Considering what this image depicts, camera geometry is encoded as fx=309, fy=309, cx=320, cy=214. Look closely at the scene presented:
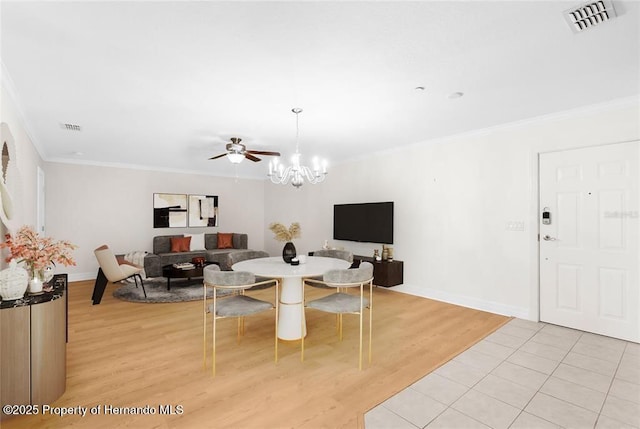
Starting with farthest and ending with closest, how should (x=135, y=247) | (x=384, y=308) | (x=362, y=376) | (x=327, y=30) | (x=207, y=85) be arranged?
(x=135, y=247) → (x=384, y=308) → (x=207, y=85) → (x=362, y=376) → (x=327, y=30)

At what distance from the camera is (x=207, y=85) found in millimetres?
2891

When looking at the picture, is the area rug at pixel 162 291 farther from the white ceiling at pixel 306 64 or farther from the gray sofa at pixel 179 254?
the white ceiling at pixel 306 64

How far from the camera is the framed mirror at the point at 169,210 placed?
7293 millimetres

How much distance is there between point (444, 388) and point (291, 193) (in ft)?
19.9

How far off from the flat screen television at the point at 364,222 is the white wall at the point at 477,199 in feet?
0.72

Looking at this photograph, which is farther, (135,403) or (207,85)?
(207,85)

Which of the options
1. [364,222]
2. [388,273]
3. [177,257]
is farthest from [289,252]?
[177,257]

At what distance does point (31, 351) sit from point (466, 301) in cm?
482

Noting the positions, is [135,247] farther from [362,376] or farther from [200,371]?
[362,376]

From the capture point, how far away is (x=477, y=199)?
14.6ft

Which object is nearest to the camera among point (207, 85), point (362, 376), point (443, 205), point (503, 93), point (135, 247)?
point (362, 376)

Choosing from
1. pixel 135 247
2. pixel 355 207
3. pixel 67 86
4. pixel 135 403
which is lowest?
pixel 135 403

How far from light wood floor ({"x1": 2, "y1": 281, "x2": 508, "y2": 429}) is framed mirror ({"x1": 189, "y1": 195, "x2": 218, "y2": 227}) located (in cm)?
365

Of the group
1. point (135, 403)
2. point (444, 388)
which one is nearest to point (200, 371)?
point (135, 403)
